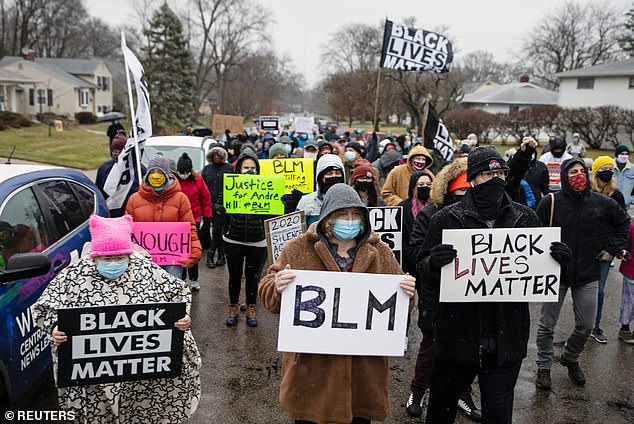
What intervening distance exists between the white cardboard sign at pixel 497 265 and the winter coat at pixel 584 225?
5.93ft

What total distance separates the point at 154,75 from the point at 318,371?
4863cm

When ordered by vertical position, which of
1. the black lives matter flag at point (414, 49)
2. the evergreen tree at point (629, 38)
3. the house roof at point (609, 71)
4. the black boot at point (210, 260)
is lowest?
the black boot at point (210, 260)

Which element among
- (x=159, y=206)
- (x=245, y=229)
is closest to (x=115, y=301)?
(x=159, y=206)

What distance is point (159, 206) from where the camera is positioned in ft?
18.2

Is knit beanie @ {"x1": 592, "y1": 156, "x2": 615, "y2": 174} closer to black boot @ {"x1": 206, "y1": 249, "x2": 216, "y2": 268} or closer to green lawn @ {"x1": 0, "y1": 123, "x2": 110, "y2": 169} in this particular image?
black boot @ {"x1": 206, "y1": 249, "x2": 216, "y2": 268}

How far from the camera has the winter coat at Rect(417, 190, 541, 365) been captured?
3.39 metres

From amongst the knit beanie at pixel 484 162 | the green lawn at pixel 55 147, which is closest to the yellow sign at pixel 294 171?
the knit beanie at pixel 484 162

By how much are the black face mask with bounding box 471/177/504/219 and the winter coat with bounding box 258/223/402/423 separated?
0.80 metres

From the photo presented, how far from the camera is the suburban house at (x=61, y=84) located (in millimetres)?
54250

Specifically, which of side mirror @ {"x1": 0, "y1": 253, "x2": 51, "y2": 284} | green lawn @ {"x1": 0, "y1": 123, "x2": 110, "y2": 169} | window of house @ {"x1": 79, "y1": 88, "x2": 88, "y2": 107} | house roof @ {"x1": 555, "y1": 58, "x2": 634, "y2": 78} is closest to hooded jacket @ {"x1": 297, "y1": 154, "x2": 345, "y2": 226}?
side mirror @ {"x1": 0, "y1": 253, "x2": 51, "y2": 284}

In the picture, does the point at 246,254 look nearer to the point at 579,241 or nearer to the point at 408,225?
the point at 408,225

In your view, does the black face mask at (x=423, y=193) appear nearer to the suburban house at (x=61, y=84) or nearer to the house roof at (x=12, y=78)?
the house roof at (x=12, y=78)

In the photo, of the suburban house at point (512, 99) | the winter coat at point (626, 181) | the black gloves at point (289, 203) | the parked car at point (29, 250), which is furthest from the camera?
the suburban house at point (512, 99)

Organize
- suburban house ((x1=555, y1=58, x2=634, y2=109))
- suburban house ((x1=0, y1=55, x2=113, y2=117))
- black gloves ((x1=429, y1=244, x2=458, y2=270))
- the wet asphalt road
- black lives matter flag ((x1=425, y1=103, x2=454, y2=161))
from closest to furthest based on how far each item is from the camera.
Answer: black gloves ((x1=429, y1=244, x2=458, y2=270)) < the wet asphalt road < black lives matter flag ((x1=425, y1=103, x2=454, y2=161)) < suburban house ((x1=555, y1=58, x2=634, y2=109)) < suburban house ((x1=0, y1=55, x2=113, y2=117))
